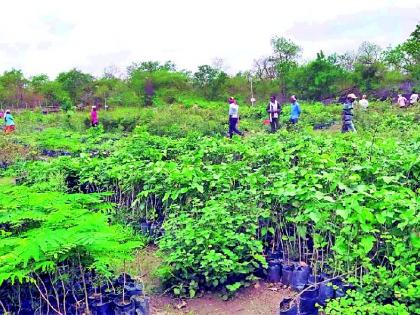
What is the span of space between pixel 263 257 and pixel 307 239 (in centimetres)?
56

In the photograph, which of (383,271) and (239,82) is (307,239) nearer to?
(383,271)

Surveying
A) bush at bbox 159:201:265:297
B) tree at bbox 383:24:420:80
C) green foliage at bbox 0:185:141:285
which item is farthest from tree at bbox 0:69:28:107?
bush at bbox 159:201:265:297

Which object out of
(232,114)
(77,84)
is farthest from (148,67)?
(232,114)

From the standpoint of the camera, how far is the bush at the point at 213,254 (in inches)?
172

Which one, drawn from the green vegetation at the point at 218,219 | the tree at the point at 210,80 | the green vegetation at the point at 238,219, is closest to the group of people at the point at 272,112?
A: the green vegetation at the point at 218,219

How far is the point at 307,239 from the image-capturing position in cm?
479

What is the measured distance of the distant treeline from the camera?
27703mm

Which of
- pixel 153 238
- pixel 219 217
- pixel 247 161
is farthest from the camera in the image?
pixel 247 161

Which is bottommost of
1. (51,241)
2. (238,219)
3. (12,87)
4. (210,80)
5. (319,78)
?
(238,219)

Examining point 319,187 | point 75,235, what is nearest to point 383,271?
point 319,187

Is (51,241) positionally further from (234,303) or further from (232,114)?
(232,114)

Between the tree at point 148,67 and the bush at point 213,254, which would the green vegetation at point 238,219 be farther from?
the tree at point 148,67

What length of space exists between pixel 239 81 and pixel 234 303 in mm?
31708

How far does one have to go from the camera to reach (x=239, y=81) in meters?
35.2
